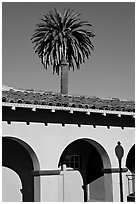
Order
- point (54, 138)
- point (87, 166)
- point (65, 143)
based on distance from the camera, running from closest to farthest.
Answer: point (54, 138) → point (65, 143) → point (87, 166)

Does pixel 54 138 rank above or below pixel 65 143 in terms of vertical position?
above

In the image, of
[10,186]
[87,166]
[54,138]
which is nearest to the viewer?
[54,138]

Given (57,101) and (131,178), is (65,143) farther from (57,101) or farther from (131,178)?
(131,178)

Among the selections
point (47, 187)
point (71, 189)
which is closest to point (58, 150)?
point (47, 187)

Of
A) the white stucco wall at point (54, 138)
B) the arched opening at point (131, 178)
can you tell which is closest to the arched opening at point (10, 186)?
the white stucco wall at point (54, 138)

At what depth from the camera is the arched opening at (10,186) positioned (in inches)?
505

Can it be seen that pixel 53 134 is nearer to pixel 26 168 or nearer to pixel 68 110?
pixel 68 110

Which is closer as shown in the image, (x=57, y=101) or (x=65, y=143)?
(x=57, y=101)

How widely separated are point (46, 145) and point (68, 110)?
1.41 metres

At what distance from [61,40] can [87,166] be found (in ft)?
32.8

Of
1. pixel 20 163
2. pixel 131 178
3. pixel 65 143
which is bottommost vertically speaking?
pixel 131 178

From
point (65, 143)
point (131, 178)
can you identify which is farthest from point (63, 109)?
point (131, 178)

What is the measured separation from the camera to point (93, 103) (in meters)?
12.6

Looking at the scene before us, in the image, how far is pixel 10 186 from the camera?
12.9 metres
